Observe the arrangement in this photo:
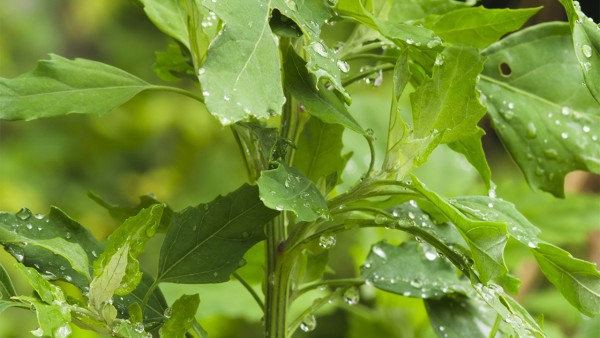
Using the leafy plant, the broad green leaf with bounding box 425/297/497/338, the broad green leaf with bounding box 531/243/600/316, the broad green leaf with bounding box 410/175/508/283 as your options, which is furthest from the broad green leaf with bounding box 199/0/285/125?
the broad green leaf with bounding box 425/297/497/338

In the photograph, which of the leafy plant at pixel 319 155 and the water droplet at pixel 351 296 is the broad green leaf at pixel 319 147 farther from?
the water droplet at pixel 351 296

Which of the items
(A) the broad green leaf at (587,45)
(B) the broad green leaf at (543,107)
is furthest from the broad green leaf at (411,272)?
(A) the broad green leaf at (587,45)

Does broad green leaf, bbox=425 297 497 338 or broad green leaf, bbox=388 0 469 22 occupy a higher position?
broad green leaf, bbox=388 0 469 22

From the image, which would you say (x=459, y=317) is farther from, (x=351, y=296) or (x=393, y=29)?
(x=393, y=29)

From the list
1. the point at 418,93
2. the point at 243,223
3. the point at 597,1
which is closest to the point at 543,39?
the point at 418,93

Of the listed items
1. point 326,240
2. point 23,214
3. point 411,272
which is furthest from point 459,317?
point 23,214

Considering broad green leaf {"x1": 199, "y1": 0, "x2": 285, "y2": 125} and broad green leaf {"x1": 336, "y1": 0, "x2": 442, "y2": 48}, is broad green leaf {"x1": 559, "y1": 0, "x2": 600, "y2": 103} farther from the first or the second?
broad green leaf {"x1": 199, "y1": 0, "x2": 285, "y2": 125}
